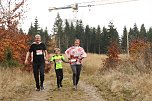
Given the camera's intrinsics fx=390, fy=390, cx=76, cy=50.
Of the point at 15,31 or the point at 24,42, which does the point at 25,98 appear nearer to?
the point at 15,31

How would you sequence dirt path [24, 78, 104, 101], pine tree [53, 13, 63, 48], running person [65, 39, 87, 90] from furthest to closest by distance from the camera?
pine tree [53, 13, 63, 48], running person [65, 39, 87, 90], dirt path [24, 78, 104, 101]

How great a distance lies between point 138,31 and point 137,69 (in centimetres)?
11704

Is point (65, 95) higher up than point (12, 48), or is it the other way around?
point (12, 48)

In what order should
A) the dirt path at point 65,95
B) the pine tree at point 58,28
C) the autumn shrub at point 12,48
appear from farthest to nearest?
the pine tree at point 58,28 → the autumn shrub at point 12,48 → the dirt path at point 65,95

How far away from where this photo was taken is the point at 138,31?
13238cm

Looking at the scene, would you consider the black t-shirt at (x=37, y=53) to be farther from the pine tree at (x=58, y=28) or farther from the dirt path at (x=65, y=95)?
the pine tree at (x=58, y=28)

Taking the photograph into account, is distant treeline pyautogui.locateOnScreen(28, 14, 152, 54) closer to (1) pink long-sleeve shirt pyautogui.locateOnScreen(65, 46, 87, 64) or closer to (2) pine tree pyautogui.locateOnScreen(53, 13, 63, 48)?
(2) pine tree pyautogui.locateOnScreen(53, 13, 63, 48)

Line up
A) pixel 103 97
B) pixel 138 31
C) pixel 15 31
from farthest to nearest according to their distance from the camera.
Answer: pixel 138 31, pixel 15 31, pixel 103 97

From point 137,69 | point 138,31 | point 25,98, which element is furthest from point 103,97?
point 138,31

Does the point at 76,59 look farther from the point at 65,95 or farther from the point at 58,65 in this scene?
the point at 65,95

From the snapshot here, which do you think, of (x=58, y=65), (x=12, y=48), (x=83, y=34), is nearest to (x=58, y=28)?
(x=83, y=34)

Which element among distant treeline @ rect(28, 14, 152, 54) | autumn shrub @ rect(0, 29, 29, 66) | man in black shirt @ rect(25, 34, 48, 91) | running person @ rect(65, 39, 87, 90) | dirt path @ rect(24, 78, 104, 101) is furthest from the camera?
distant treeline @ rect(28, 14, 152, 54)

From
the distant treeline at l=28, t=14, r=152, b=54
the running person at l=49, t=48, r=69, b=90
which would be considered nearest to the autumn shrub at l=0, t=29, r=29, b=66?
the running person at l=49, t=48, r=69, b=90

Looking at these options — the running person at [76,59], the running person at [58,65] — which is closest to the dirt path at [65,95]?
the running person at [76,59]
